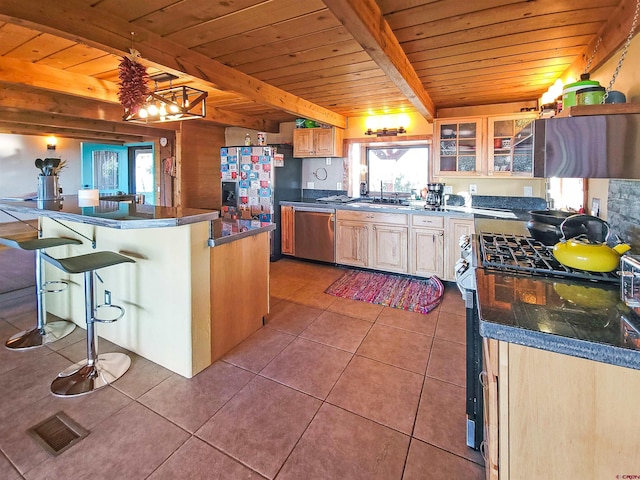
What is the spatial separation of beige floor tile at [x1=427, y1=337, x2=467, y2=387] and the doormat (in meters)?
0.65

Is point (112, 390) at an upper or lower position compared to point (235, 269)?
lower

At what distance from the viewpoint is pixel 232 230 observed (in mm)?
2482

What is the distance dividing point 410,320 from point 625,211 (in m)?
1.75

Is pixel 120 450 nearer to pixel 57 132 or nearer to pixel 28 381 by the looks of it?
pixel 28 381

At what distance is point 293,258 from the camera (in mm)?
5098

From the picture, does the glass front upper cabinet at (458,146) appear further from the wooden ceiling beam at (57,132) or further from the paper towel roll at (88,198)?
the wooden ceiling beam at (57,132)

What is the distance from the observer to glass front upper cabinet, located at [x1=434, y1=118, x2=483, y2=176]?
387cm

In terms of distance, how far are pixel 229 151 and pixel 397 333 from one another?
3737 millimetres

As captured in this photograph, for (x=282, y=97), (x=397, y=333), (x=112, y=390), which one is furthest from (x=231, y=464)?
(x=282, y=97)

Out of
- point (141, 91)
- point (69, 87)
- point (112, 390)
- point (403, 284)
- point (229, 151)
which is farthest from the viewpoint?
point (229, 151)

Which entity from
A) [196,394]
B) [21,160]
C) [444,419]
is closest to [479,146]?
[444,419]

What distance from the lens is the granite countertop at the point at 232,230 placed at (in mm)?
2200

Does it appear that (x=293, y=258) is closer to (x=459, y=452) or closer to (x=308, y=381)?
(x=308, y=381)

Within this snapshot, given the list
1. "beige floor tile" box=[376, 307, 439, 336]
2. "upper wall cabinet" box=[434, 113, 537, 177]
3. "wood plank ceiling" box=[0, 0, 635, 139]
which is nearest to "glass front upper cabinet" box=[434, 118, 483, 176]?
"upper wall cabinet" box=[434, 113, 537, 177]
